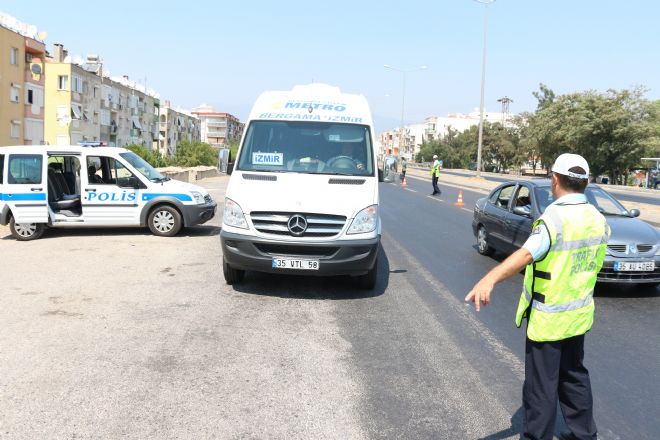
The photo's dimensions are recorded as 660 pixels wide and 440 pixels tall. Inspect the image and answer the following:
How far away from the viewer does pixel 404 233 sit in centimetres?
1375

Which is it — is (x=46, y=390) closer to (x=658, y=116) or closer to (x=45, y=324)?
(x=45, y=324)

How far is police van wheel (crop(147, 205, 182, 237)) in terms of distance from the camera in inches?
476

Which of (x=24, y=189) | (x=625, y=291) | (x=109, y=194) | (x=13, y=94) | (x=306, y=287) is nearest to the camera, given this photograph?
(x=306, y=287)

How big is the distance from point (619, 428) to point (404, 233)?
32.6 ft

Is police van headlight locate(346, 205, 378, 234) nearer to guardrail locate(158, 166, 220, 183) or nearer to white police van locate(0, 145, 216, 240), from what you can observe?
white police van locate(0, 145, 216, 240)

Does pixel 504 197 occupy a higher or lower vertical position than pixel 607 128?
lower

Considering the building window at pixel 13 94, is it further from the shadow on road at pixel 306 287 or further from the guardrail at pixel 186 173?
the shadow on road at pixel 306 287

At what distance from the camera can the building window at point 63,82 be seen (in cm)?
6294

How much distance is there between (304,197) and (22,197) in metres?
7.08

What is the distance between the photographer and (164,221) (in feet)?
40.0

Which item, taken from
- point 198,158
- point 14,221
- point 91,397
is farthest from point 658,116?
point 91,397

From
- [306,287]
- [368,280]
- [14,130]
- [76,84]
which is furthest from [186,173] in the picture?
[76,84]

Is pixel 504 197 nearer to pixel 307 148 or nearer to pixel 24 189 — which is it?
pixel 307 148

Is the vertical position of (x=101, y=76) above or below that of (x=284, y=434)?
above
